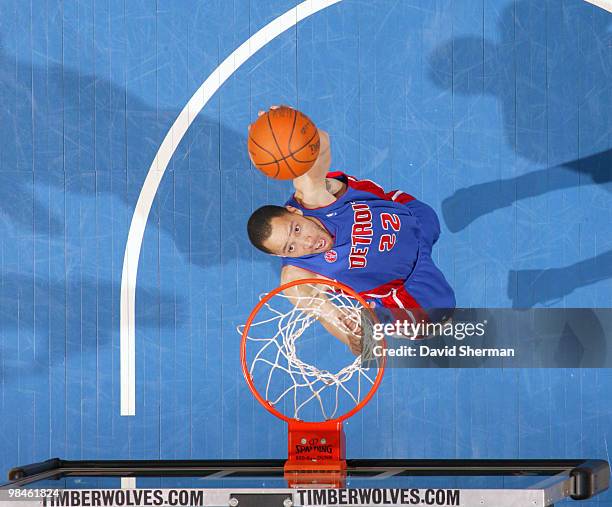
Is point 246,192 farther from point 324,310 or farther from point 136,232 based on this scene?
point 324,310

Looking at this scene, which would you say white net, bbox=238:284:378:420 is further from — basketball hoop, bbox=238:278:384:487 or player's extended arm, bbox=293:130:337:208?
player's extended arm, bbox=293:130:337:208

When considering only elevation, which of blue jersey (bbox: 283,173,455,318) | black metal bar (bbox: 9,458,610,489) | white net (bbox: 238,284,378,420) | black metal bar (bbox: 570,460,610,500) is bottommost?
black metal bar (bbox: 570,460,610,500)

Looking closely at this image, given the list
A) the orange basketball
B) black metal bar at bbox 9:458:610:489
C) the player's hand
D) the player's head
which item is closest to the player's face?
the player's head

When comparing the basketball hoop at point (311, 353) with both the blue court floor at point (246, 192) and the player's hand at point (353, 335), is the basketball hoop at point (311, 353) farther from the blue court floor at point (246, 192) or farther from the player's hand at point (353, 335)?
the blue court floor at point (246, 192)

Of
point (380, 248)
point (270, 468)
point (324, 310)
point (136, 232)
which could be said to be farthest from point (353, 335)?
point (270, 468)

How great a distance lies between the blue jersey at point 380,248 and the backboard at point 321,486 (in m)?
1.98

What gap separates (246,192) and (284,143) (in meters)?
1.03

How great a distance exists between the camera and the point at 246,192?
727cm

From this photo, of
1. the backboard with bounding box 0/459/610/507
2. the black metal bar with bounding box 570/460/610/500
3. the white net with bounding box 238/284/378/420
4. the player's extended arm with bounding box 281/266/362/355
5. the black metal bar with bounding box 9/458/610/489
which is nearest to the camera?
the backboard with bounding box 0/459/610/507

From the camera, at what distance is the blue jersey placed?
7.04 metres

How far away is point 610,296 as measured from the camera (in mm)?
7012

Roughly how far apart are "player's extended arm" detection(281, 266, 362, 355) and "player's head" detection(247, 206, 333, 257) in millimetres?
147

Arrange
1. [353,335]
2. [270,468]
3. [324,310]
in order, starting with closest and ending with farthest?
[270,468] < [324,310] < [353,335]

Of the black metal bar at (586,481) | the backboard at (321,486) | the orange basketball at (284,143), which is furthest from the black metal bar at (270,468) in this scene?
the orange basketball at (284,143)
